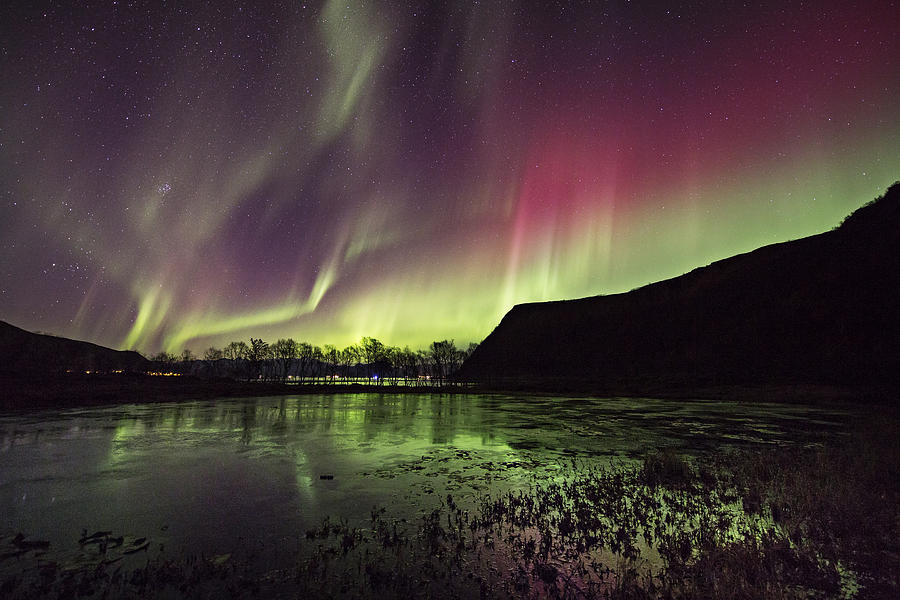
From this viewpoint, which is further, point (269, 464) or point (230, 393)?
point (230, 393)

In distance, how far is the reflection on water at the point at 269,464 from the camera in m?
10.9

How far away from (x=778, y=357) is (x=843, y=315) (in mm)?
14612

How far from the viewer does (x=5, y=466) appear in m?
17.0

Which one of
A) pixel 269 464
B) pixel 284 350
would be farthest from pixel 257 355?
pixel 269 464

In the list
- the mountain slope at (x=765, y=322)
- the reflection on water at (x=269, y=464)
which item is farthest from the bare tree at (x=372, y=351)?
the reflection on water at (x=269, y=464)

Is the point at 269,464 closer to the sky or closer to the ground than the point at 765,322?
closer to the ground

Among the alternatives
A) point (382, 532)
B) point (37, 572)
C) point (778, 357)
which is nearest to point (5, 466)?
point (37, 572)

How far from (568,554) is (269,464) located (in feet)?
47.7

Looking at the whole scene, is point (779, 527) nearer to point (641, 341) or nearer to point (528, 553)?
point (528, 553)

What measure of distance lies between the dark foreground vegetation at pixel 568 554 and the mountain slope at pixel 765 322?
78350mm

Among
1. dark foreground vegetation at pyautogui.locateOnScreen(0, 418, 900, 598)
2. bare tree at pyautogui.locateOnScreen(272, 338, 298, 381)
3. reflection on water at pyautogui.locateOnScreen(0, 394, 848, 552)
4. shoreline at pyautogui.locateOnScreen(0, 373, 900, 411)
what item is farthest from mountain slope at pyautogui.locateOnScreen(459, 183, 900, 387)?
bare tree at pyautogui.locateOnScreen(272, 338, 298, 381)

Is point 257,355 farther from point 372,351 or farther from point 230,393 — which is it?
point 230,393

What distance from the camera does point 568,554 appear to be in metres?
8.28

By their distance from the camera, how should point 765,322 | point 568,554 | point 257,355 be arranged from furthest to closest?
point 257,355, point 765,322, point 568,554
